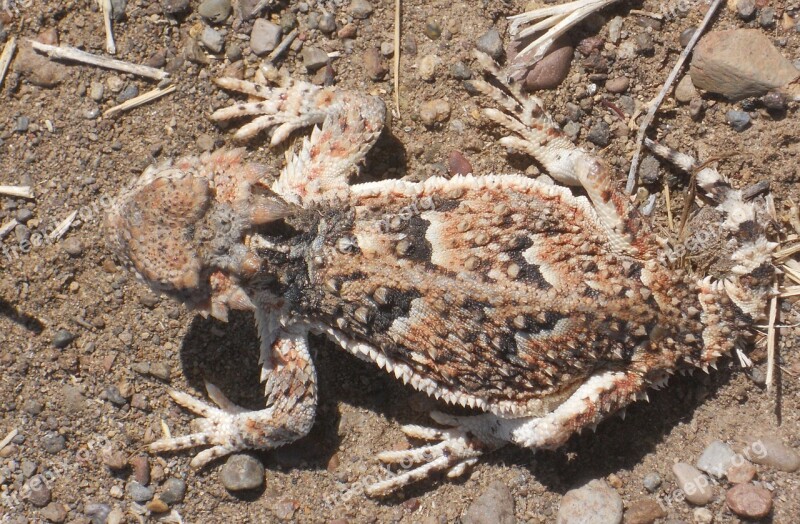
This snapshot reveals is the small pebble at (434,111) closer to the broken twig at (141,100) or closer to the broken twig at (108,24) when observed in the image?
A: the broken twig at (141,100)

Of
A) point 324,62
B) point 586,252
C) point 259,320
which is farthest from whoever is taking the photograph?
point 324,62

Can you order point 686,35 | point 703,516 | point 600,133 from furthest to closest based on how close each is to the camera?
point 600,133
point 686,35
point 703,516

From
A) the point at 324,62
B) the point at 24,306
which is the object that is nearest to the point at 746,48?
the point at 324,62

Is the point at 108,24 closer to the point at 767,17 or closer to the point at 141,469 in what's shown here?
the point at 141,469

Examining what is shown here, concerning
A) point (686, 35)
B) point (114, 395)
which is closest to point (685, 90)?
point (686, 35)

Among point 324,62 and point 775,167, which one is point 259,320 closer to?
point 324,62

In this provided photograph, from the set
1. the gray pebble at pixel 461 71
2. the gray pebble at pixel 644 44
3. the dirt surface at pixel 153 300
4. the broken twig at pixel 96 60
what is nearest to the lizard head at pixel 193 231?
the dirt surface at pixel 153 300
